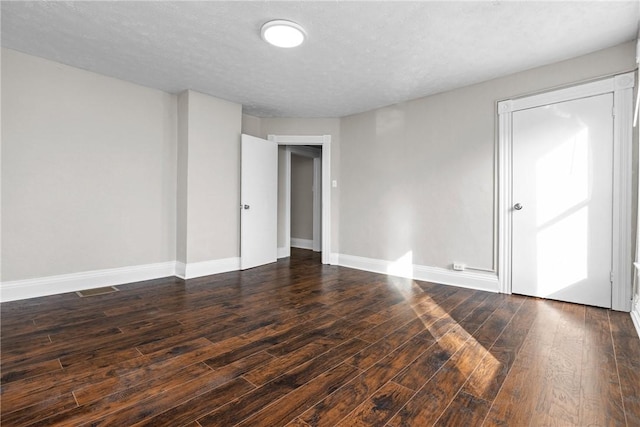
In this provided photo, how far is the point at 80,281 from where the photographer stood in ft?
10.9

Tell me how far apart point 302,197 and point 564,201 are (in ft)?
16.7

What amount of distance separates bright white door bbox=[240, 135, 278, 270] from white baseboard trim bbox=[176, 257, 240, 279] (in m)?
0.12

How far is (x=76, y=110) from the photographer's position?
10.8 feet

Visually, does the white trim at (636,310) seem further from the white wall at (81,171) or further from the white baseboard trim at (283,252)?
the white wall at (81,171)

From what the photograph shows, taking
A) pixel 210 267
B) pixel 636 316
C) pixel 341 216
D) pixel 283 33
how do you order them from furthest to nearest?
pixel 341 216, pixel 210 267, pixel 283 33, pixel 636 316

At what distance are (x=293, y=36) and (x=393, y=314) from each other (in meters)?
2.53

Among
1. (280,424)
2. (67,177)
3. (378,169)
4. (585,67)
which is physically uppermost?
(585,67)

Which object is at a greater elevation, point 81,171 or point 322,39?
point 322,39

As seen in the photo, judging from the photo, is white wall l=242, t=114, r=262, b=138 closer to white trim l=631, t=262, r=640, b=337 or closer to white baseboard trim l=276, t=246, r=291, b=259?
white baseboard trim l=276, t=246, r=291, b=259

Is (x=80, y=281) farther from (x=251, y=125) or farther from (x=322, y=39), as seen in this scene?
(x=322, y=39)

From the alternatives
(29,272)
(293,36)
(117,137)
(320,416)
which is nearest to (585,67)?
(293,36)

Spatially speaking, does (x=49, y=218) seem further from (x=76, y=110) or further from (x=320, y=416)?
(x=320, y=416)

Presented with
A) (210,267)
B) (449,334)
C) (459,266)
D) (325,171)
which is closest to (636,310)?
(459,266)

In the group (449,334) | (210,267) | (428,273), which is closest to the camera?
(449,334)
